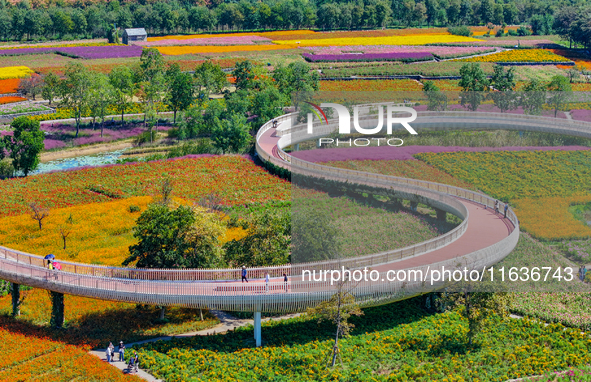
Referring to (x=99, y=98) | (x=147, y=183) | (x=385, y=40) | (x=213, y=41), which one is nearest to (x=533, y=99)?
(x=147, y=183)

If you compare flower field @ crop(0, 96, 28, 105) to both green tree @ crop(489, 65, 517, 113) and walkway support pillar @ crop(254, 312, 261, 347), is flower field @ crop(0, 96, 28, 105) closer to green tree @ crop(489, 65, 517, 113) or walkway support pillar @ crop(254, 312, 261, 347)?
green tree @ crop(489, 65, 517, 113)

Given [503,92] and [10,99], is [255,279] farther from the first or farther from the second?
[10,99]

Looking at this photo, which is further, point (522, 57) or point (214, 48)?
point (214, 48)

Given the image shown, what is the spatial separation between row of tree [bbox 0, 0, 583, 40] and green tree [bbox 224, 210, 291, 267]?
136 metres

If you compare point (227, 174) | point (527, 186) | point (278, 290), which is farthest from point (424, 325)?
point (227, 174)

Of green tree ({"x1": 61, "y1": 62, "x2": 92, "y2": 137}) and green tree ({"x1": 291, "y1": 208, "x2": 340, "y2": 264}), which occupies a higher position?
green tree ({"x1": 61, "y1": 62, "x2": 92, "y2": 137})

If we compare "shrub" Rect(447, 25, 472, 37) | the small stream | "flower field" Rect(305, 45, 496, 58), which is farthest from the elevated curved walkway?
"shrub" Rect(447, 25, 472, 37)

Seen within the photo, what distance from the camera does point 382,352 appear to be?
135 ft

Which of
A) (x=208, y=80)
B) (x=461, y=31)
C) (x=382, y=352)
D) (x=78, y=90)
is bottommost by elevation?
(x=382, y=352)

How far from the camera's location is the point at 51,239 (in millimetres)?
58094

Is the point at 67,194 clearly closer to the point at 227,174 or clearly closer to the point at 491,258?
the point at 227,174

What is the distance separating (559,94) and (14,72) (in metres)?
93.6

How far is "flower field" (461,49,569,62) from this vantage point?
142 m

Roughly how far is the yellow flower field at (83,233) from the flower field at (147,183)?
3368mm
